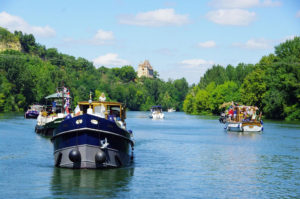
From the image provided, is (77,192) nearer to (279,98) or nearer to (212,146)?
(212,146)

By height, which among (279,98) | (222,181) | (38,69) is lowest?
(222,181)

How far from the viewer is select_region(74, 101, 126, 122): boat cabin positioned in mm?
26364

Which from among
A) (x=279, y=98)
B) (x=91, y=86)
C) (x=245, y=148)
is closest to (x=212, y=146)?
(x=245, y=148)

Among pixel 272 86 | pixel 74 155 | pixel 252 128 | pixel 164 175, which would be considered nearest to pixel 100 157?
pixel 74 155

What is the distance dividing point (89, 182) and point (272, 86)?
79.9 m

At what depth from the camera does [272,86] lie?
317ft

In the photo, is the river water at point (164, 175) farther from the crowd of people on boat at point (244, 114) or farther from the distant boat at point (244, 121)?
the crowd of people on boat at point (244, 114)

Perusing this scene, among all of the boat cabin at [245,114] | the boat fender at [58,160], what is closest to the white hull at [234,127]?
the boat cabin at [245,114]

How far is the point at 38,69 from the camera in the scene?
154 meters

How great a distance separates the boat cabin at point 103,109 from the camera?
86.5ft

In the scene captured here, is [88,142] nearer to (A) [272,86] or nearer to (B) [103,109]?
(B) [103,109]

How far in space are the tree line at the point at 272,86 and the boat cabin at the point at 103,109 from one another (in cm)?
5549

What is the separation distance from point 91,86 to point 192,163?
149m

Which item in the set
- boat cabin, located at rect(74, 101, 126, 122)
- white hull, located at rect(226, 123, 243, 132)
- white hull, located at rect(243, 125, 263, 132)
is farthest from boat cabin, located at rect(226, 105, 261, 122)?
boat cabin, located at rect(74, 101, 126, 122)
